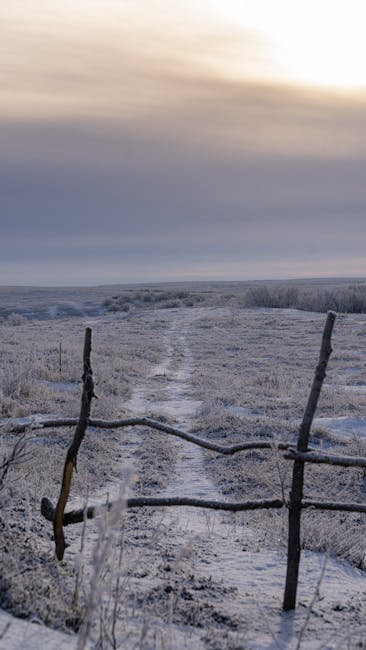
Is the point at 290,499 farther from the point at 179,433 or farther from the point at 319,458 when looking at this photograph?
the point at 179,433

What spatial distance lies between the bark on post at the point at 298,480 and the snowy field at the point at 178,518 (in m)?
0.16

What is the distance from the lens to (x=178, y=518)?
5.43m

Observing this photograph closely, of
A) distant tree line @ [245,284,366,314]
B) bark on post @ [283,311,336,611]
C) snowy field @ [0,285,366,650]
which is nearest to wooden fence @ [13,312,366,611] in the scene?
bark on post @ [283,311,336,611]

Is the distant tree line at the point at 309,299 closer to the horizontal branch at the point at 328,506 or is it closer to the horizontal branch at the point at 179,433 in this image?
the horizontal branch at the point at 179,433

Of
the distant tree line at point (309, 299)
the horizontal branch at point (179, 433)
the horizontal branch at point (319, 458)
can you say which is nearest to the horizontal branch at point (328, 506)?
the horizontal branch at point (319, 458)

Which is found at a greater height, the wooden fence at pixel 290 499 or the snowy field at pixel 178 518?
the wooden fence at pixel 290 499

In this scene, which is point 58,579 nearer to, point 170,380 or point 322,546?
point 322,546

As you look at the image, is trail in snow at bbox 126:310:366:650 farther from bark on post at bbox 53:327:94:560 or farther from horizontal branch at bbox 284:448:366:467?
bark on post at bbox 53:327:94:560

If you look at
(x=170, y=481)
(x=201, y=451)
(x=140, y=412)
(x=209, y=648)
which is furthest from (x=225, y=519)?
(x=140, y=412)

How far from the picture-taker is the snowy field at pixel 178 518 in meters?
3.50

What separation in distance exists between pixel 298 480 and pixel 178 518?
63.3 inches

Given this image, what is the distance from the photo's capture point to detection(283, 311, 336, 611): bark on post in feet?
13.5

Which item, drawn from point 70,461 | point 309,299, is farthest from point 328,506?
point 309,299

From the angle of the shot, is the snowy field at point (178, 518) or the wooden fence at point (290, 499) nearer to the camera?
→ the snowy field at point (178, 518)
